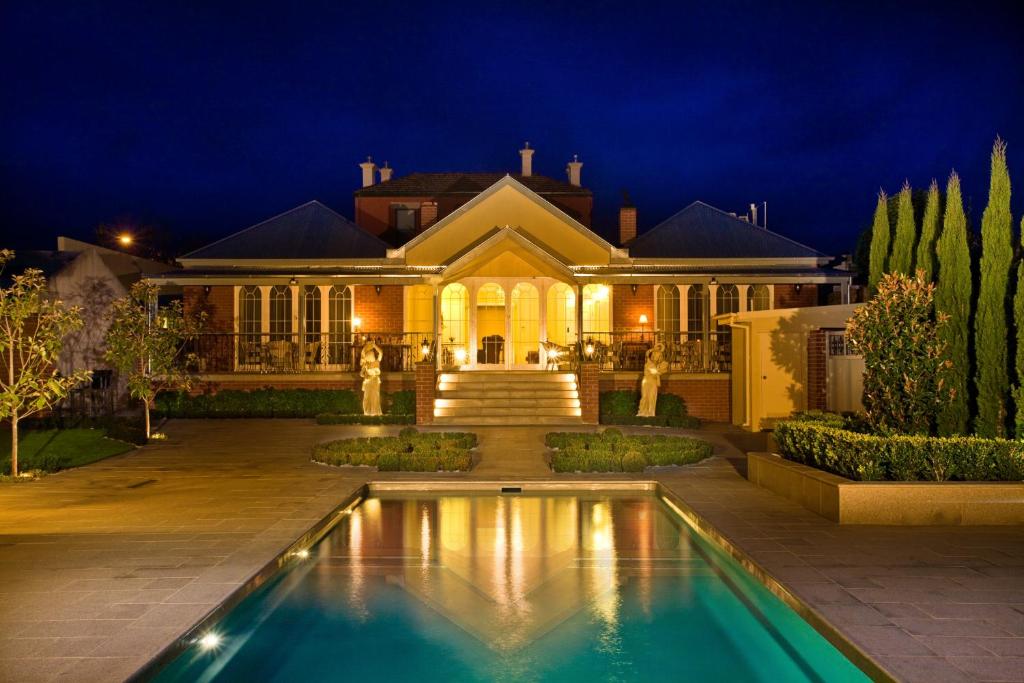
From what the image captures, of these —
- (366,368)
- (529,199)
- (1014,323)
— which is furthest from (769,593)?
(529,199)

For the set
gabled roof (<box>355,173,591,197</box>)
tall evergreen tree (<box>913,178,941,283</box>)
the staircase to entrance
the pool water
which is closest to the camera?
the pool water

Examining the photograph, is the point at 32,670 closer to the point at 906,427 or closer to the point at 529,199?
the point at 906,427

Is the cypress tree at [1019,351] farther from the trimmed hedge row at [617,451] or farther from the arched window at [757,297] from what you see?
the arched window at [757,297]

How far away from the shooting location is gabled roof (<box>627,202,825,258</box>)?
26.3 m

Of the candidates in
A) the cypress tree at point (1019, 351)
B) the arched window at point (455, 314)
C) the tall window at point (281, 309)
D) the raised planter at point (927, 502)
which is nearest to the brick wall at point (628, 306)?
the arched window at point (455, 314)

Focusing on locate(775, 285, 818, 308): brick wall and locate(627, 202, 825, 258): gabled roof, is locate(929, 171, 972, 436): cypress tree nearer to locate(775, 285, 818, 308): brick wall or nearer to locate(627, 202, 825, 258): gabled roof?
locate(775, 285, 818, 308): brick wall

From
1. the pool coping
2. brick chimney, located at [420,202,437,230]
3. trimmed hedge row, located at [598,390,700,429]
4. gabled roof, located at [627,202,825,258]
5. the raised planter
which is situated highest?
brick chimney, located at [420,202,437,230]

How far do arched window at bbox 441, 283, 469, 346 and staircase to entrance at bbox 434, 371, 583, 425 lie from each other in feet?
10.8

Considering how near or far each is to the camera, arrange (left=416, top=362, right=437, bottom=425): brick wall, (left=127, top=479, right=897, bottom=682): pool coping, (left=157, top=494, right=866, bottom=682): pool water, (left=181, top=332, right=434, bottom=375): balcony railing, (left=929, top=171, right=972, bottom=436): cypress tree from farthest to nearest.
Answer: (left=181, top=332, right=434, bottom=375): balcony railing < (left=416, top=362, right=437, bottom=425): brick wall < (left=929, top=171, right=972, bottom=436): cypress tree < (left=157, top=494, right=866, bottom=682): pool water < (left=127, top=479, right=897, bottom=682): pool coping

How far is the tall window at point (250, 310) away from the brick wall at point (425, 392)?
25.4ft

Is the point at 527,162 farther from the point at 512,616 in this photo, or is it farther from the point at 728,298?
the point at 512,616

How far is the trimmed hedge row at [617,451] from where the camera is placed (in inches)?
530

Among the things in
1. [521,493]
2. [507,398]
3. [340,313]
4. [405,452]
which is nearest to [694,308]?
[507,398]

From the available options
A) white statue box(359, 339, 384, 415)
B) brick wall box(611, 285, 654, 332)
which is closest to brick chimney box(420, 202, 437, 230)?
brick wall box(611, 285, 654, 332)
